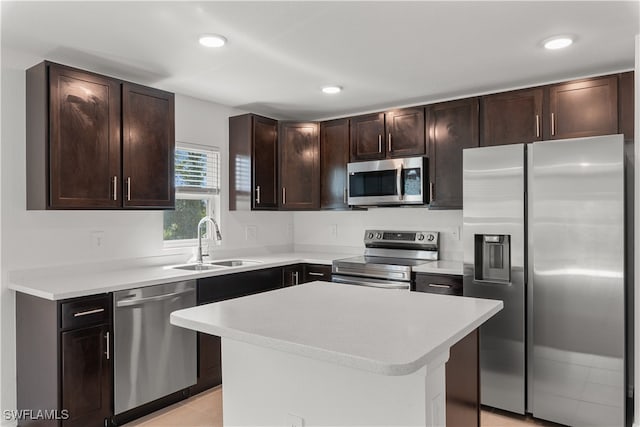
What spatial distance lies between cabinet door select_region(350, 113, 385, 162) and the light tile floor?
2235mm

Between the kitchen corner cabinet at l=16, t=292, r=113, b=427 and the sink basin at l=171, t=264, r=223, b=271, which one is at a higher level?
the sink basin at l=171, t=264, r=223, b=271

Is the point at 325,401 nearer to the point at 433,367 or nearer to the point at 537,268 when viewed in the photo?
the point at 433,367

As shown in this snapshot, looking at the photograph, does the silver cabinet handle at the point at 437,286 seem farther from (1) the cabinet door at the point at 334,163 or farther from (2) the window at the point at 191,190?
(2) the window at the point at 191,190

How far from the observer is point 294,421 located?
64.8 inches

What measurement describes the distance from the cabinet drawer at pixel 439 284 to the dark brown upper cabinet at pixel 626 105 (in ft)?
4.76

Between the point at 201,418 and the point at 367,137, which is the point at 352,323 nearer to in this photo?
the point at 201,418

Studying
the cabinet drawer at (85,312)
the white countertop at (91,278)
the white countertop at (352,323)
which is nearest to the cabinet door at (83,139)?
the white countertop at (91,278)

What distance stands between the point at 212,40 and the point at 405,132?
6.29 ft

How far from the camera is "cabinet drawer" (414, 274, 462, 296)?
3.21 metres

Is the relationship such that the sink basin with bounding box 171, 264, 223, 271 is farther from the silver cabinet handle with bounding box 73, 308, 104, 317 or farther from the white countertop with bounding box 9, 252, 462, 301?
the silver cabinet handle with bounding box 73, 308, 104, 317

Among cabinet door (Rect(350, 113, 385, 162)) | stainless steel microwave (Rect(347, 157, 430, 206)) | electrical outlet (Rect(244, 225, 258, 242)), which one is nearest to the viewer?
stainless steel microwave (Rect(347, 157, 430, 206))

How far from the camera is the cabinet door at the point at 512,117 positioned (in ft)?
10.4

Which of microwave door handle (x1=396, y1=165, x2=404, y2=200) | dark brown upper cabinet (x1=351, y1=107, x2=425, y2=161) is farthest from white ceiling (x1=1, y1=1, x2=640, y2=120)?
microwave door handle (x1=396, y1=165, x2=404, y2=200)

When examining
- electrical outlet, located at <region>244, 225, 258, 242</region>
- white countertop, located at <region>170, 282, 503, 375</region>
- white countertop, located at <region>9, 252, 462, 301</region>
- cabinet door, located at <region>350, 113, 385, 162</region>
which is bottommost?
white countertop, located at <region>9, 252, 462, 301</region>
